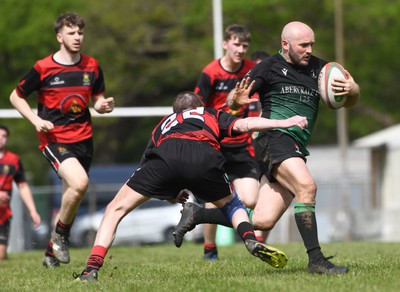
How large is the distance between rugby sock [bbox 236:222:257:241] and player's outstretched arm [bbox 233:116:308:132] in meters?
0.80

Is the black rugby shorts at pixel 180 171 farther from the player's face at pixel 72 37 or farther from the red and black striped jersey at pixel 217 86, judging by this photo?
the red and black striped jersey at pixel 217 86

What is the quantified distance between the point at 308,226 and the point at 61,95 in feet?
11.5

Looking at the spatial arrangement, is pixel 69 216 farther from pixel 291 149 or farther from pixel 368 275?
pixel 368 275

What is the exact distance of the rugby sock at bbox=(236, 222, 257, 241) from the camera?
760cm

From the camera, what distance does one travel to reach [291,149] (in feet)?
26.6

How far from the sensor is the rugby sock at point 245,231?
24.9 ft

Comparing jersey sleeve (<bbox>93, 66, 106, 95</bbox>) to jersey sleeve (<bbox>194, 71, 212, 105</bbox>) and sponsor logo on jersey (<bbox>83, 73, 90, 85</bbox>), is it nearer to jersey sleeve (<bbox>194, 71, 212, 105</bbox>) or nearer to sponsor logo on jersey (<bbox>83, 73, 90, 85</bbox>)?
sponsor logo on jersey (<bbox>83, 73, 90, 85</bbox>)

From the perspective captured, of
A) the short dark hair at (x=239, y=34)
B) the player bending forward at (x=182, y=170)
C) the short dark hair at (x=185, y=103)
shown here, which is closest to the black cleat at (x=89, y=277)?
the player bending forward at (x=182, y=170)

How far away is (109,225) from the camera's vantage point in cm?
772

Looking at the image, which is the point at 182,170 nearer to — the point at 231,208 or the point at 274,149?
the point at 231,208

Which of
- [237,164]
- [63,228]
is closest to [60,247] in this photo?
[63,228]

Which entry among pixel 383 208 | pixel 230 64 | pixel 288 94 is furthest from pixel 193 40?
pixel 288 94

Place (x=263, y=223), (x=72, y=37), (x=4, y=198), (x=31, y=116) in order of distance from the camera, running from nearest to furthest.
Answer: (x=263, y=223), (x=31, y=116), (x=72, y=37), (x=4, y=198)

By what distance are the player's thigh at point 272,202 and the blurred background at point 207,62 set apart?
1888 cm
